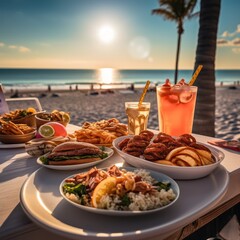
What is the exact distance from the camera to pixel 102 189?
31.4 inches

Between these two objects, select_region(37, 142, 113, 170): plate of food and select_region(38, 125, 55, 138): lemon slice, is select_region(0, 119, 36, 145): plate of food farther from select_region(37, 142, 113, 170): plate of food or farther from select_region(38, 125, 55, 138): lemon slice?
select_region(37, 142, 113, 170): plate of food

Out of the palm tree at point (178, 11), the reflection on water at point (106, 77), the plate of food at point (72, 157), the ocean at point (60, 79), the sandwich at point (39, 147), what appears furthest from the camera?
the reflection on water at point (106, 77)

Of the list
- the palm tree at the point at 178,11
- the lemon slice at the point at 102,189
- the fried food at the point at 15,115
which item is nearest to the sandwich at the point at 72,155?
the lemon slice at the point at 102,189

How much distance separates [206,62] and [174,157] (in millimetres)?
3320

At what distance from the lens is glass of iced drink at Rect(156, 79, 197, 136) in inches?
64.9

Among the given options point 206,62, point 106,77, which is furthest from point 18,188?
point 106,77

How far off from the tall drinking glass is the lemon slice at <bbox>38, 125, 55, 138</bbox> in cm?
73

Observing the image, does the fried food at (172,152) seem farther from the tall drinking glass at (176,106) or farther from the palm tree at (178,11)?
the palm tree at (178,11)

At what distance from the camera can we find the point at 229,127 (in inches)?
330

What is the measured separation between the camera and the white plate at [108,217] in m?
0.67

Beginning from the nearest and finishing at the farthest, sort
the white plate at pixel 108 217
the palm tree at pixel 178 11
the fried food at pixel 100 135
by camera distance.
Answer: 1. the white plate at pixel 108 217
2. the fried food at pixel 100 135
3. the palm tree at pixel 178 11

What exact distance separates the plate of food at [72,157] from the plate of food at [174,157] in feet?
0.46

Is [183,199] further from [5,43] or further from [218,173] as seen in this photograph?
[5,43]

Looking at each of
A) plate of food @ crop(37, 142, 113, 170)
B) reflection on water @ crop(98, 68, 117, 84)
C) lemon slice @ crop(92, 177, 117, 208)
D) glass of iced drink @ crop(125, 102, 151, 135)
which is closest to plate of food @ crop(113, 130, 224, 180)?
plate of food @ crop(37, 142, 113, 170)
